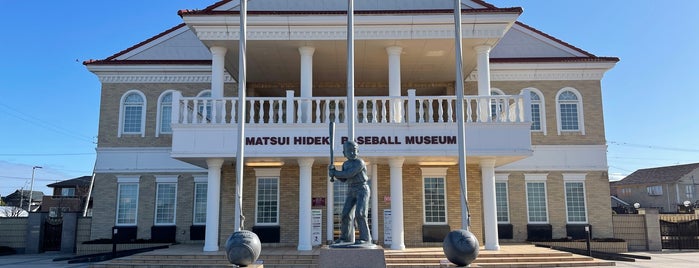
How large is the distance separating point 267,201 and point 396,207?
538 cm

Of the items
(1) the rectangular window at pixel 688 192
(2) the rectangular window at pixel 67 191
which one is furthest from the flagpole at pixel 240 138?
(1) the rectangular window at pixel 688 192

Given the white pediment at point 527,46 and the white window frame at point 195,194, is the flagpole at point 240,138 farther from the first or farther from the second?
the white pediment at point 527,46

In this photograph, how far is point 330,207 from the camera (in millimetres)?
18578

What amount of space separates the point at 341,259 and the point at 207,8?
981 cm

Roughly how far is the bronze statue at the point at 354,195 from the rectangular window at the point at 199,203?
12299 mm

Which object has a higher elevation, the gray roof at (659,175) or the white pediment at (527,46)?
the white pediment at (527,46)

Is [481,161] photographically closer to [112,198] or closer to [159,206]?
[159,206]

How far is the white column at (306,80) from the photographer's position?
15.9 m

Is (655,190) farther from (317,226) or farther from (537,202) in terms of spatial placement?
(317,226)

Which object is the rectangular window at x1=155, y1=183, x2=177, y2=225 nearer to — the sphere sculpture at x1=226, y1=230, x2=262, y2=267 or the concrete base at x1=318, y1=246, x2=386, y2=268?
the sphere sculpture at x1=226, y1=230, x2=262, y2=267

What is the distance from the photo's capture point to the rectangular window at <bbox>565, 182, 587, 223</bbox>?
21.6m

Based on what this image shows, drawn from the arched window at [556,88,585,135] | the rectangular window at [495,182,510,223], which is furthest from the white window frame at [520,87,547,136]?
the rectangular window at [495,182,510,223]

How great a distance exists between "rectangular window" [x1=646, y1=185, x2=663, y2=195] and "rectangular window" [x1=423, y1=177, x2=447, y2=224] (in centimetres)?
4298

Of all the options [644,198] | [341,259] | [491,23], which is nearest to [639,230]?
[491,23]
